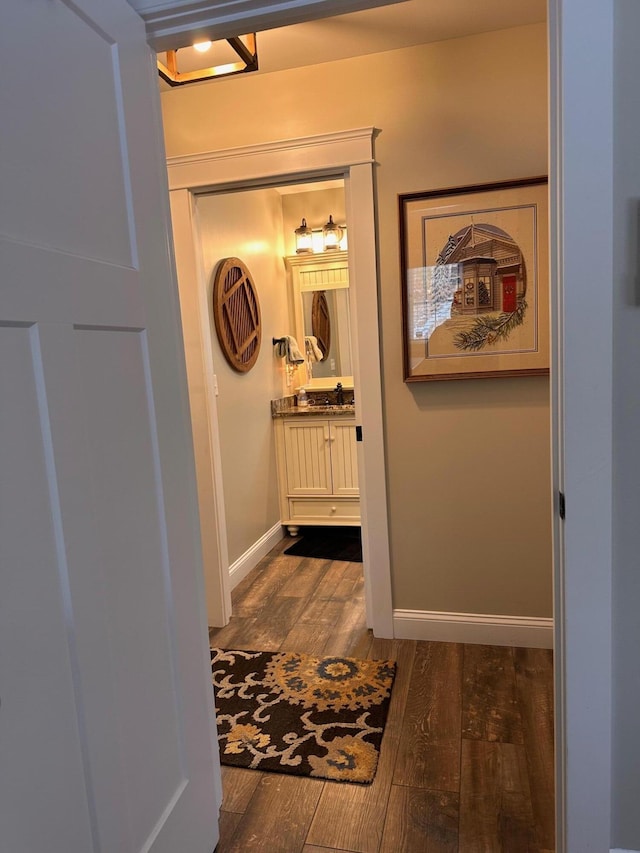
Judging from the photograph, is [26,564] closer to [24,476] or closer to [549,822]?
[24,476]

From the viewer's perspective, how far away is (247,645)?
2.55 meters

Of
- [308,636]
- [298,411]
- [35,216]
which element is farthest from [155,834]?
[298,411]

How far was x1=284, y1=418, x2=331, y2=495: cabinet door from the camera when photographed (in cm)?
396

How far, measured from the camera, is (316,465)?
399 cm

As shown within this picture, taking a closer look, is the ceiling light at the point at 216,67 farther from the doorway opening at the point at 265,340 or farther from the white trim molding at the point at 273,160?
the doorway opening at the point at 265,340

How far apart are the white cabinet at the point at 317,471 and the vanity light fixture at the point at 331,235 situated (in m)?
1.36

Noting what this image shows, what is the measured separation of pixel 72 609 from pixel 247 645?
173 cm

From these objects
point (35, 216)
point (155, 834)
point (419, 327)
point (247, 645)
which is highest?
point (35, 216)

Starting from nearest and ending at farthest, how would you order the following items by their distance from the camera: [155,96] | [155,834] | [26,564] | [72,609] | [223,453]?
[26,564] → [72,609] → [155,834] → [155,96] → [223,453]

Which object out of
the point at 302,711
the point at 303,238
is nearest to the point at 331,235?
the point at 303,238

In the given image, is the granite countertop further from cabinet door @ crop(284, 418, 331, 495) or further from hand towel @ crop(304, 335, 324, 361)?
hand towel @ crop(304, 335, 324, 361)

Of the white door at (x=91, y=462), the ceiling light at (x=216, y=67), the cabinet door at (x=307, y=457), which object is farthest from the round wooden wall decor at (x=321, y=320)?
the white door at (x=91, y=462)

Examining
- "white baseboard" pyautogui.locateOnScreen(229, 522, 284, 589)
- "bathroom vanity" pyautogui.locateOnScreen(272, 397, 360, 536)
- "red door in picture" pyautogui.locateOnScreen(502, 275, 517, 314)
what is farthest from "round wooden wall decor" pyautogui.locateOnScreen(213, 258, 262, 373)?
"red door in picture" pyautogui.locateOnScreen(502, 275, 517, 314)

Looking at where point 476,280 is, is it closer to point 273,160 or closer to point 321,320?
point 273,160
